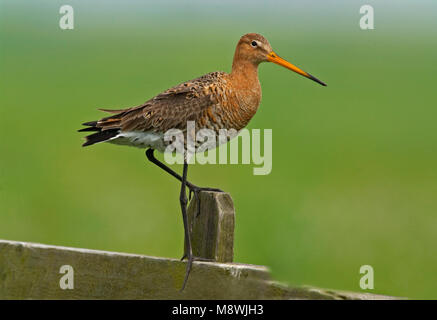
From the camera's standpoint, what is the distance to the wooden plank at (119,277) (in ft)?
12.8

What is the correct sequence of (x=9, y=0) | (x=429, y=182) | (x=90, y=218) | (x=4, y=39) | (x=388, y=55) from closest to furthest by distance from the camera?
(x=90, y=218) < (x=429, y=182) < (x=4, y=39) < (x=388, y=55) < (x=9, y=0)

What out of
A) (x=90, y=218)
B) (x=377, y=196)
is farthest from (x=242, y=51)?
(x=377, y=196)

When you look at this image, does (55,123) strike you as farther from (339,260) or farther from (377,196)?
(339,260)

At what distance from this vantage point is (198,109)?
6.02m

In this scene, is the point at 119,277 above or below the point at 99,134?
below

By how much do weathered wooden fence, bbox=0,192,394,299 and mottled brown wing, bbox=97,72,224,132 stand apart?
4.69ft

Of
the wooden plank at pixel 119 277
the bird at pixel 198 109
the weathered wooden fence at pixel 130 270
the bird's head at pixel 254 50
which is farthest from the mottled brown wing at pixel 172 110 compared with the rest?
the wooden plank at pixel 119 277

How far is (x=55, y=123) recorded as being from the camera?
15859mm

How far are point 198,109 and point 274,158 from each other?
7598 mm

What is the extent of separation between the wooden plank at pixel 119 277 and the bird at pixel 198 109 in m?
1.50

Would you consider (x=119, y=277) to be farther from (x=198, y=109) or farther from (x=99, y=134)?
(x=198, y=109)

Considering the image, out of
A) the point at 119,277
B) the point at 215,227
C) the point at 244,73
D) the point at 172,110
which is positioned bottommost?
the point at 119,277

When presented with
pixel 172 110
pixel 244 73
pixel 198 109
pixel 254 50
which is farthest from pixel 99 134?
pixel 254 50

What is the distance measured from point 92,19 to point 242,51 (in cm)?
2766
